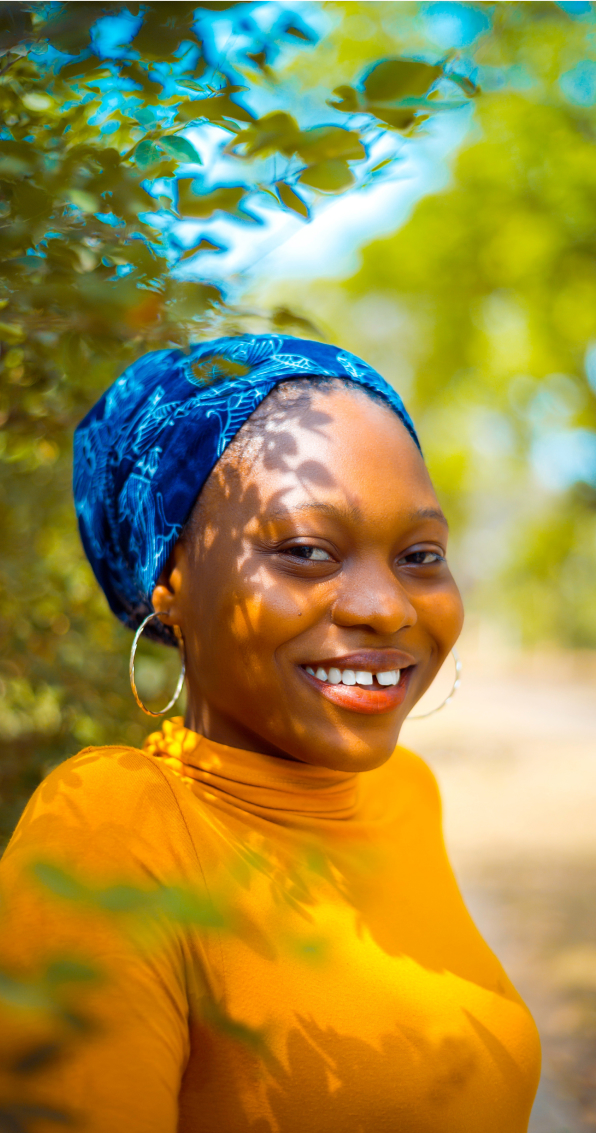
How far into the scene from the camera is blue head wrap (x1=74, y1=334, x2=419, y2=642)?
1.51 metres

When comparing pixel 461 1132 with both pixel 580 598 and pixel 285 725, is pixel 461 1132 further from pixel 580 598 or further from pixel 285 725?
pixel 580 598

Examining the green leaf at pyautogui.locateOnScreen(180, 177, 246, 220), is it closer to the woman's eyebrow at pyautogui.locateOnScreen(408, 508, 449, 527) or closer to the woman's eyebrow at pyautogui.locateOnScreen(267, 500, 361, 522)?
the woman's eyebrow at pyautogui.locateOnScreen(267, 500, 361, 522)

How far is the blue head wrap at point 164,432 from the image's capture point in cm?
151

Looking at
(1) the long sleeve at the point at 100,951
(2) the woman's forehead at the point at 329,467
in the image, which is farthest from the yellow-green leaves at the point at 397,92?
(1) the long sleeve at the point at 100,951

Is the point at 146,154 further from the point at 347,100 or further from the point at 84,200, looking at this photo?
the point at 347,100

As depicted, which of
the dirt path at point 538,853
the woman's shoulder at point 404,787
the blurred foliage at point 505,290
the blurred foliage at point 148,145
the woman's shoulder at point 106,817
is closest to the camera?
the blurred foliage at point 148,145

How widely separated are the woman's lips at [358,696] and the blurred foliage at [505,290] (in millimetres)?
7137

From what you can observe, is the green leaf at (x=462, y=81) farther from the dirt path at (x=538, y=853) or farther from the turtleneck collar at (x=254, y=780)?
the dirt path at (x=538, y=853)

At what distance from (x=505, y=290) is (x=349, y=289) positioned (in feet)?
8.42

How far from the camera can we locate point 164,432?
1541 mm

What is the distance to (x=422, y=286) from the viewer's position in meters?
11.6

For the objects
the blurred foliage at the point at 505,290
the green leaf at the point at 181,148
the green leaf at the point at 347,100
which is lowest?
the blurred foliage at the point at 505,290

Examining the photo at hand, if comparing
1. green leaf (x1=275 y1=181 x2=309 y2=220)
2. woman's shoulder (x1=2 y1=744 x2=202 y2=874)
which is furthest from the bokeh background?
woman's shoulder (x1=2 y1=744 x2=202 y2=874)

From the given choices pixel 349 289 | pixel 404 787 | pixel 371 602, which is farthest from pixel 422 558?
pixel 349 289
